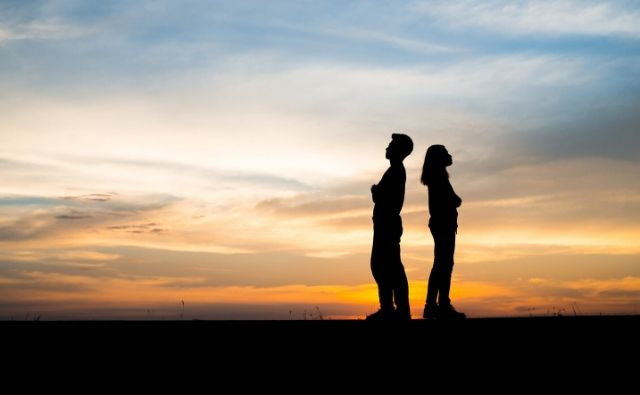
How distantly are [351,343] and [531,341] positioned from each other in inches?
83.8

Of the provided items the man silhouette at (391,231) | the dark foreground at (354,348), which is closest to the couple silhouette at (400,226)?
the man silhouette at (391,231)

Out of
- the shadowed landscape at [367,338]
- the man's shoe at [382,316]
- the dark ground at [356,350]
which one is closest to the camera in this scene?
the dark ground at [356,350]

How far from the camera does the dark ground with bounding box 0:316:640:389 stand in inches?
314

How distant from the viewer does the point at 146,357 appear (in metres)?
8.66

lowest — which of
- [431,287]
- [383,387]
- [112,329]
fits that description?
[383,387]

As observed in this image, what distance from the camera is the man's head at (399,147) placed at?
14.4 m

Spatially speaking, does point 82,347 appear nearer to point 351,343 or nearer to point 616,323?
point 351,343

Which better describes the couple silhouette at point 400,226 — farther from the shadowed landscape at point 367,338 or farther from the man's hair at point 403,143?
the shadowed landscape at point 367,338

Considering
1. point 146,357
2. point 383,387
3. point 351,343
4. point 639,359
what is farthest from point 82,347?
point 639,359

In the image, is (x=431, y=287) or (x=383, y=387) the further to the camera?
(x=431, y=287)

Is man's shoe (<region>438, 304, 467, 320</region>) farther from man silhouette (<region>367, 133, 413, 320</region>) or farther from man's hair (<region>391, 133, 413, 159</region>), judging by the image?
man's hair (<region>391, 133, 413, 159</region>)

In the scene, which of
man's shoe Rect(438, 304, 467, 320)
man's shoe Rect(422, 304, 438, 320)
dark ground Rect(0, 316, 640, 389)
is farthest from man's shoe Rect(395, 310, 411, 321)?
dark ground Rect(0, 316, 640, 389)

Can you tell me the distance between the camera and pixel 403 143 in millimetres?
14375

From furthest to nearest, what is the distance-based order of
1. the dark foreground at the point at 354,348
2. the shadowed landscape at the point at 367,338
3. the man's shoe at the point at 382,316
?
the man's shoe at the point at 382,316 < the shadowed landscape at the point at 367,338 < the dark foreground at the point at 354,348
